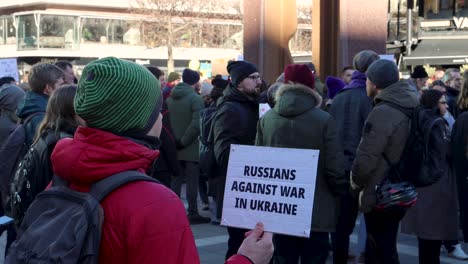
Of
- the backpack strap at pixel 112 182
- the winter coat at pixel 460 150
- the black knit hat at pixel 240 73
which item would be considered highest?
the backpack strap at pixel 112 182

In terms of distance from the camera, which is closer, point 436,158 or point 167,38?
point 436,158

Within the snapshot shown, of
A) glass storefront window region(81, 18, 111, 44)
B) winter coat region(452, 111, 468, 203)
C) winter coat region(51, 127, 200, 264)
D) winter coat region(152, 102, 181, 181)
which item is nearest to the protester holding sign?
winter coat region(452, 111, 468, 203)

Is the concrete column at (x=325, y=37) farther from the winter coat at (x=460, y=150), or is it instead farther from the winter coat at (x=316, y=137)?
the winter coat at (x=316, y=137)

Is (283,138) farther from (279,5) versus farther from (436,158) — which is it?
(279,5)

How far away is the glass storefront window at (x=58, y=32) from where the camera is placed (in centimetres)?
5512

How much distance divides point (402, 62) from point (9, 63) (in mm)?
25321

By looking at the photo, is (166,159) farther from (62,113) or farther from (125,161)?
(125,161)

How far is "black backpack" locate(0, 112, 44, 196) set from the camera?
18.2 feet

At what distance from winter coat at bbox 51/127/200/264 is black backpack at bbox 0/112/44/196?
3.40m

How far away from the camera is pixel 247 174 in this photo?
15.1ft

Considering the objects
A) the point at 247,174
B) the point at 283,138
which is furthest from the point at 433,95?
the point at 247,174

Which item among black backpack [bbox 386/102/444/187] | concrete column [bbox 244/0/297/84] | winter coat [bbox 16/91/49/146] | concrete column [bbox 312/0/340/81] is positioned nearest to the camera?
winter coat [bbox 16/91/49/146]

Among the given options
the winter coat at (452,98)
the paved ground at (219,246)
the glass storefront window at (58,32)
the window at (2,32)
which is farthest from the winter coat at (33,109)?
the window at (2,32)

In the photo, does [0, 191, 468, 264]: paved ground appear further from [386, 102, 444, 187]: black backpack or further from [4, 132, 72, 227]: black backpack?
[4, 132, 72, 227]: black backpack
